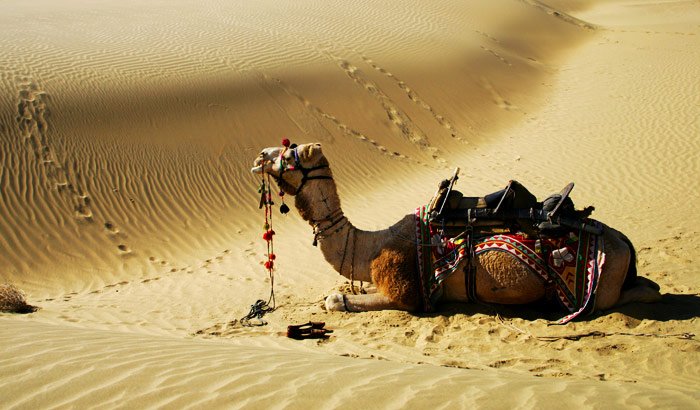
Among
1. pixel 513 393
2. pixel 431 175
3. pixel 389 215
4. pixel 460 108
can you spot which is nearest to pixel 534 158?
pixel 431 175

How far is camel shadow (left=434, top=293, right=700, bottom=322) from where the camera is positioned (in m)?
5.79

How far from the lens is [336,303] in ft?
A: 21.6

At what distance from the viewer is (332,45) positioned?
2089cm

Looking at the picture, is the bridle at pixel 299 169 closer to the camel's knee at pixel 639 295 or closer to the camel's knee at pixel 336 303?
the camel's knee at pixel 336 303

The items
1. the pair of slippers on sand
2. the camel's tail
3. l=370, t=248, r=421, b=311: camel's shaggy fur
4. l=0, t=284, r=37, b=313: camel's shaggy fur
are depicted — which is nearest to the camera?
the camel's tail

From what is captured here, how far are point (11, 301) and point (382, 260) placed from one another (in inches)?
173

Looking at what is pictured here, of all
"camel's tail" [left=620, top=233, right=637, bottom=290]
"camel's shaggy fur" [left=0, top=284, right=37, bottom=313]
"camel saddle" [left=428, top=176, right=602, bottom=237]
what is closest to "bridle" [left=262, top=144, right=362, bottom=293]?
"camel saddle" [left=428, top=176, right=602, bottom=237]

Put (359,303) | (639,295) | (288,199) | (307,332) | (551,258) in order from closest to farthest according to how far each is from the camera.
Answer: (551,258), (639,295), (307,332), (359,303), (288,199)

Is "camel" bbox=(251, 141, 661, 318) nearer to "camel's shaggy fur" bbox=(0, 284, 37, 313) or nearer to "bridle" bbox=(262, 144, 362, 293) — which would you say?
"bridle" bbox=(262, 144, 362, 293)

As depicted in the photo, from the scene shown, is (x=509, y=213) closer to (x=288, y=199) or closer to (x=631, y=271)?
(x=631, y=271)

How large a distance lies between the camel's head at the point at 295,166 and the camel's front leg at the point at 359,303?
1.21 meters

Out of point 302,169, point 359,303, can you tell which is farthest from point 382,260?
point 302,169

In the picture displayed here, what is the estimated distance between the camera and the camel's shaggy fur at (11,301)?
725 cm

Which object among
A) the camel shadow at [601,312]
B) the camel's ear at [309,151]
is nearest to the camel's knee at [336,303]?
the camel shadow at [601,312]
